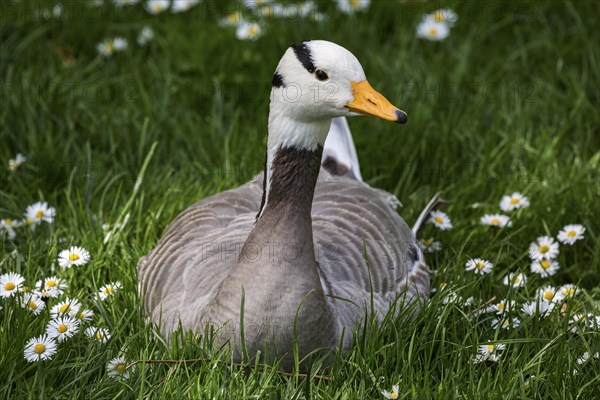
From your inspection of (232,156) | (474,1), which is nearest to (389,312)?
(232,156)

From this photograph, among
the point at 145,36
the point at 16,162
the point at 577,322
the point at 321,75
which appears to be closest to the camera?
the point at 321,75

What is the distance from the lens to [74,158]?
5.22m

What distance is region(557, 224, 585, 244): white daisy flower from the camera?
4.49 meters

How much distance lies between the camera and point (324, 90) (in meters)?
3.33

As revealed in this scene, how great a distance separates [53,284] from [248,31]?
2525 millimetres

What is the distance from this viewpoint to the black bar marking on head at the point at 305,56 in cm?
336

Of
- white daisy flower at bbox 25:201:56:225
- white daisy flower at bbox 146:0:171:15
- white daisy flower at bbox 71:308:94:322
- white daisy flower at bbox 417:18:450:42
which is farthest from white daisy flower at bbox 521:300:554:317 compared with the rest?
white daisy flower at bbox 146:0:171:15

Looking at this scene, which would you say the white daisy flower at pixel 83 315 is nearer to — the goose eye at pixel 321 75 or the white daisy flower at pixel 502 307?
the goose eye at pixel 321 75

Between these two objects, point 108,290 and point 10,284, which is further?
point 108,290

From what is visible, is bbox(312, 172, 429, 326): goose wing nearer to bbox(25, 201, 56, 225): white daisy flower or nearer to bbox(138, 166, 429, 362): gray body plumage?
bbox(138, 166, 429, 362): gray body plumage

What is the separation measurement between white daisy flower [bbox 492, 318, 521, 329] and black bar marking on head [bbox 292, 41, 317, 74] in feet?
4.26

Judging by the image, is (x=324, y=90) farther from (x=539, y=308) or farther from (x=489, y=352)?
(x=539, y=308)

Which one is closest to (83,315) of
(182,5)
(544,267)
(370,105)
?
(370,105)

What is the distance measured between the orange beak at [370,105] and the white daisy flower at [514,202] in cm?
163
